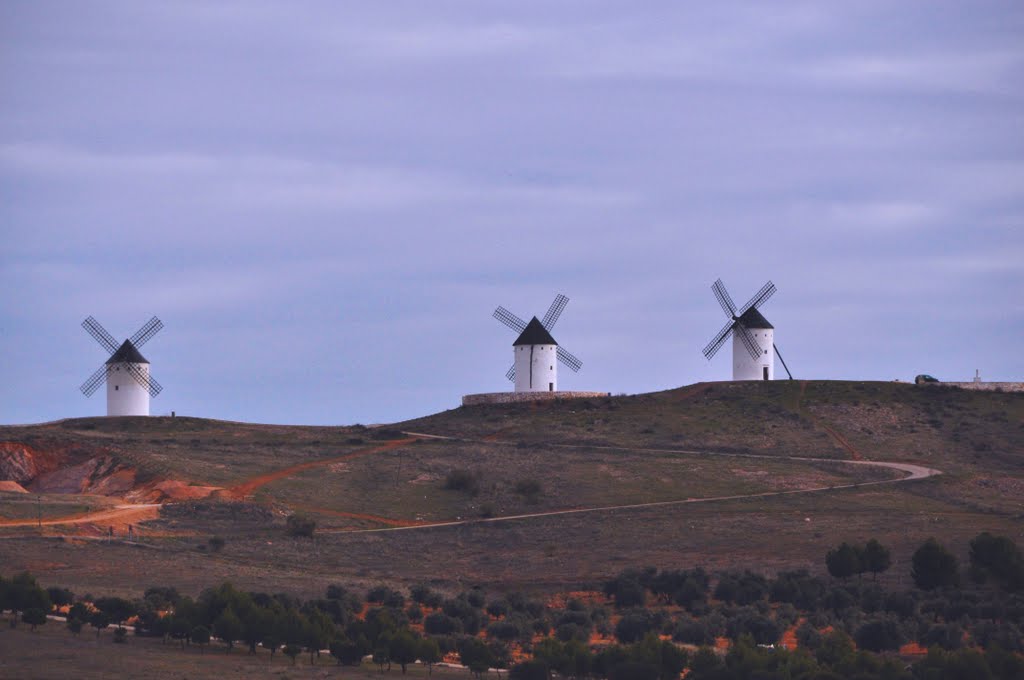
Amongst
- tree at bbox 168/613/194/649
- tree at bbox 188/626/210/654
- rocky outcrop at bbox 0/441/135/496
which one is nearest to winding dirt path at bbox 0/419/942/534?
rocky outcrop at bbox 0/441/135/496

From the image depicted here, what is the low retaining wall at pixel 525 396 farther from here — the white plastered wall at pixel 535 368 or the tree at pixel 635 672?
the tree at pixel 635 672

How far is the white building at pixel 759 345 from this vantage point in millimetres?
93688

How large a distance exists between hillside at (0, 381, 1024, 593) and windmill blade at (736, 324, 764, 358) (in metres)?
2.78

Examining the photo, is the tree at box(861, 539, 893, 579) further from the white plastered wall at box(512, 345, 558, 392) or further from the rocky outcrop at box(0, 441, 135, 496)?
the white plastered wall at box(512, 345, 558, 392)

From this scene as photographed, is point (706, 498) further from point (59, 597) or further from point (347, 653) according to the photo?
point (59, 597)

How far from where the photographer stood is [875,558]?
2179 inches

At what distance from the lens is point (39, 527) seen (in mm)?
59562

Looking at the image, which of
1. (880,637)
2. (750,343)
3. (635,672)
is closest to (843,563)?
(880,637)

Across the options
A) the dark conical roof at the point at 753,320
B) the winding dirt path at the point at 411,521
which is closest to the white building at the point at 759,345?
the dark conical roof at the point at 753,320

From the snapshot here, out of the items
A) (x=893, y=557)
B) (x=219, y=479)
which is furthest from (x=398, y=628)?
(x=219, y=479)

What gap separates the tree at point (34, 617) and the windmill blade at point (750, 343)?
58.5 meters

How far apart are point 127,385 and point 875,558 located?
52.8 m

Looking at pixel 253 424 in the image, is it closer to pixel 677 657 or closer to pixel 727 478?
pixel 727 478

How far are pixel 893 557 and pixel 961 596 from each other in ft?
23.0
